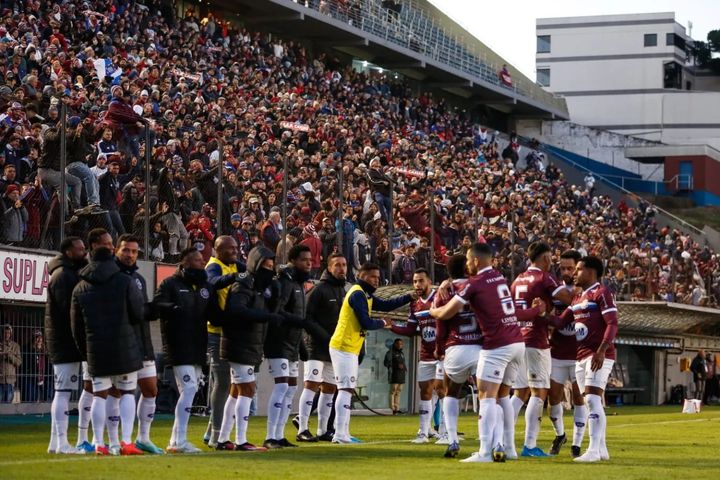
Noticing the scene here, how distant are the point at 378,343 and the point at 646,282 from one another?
408 inches

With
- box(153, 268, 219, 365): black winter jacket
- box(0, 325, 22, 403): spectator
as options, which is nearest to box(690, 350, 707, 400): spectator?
box(0, 325, 22, 403): spectator

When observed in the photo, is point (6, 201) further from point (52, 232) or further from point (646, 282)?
point (646, 282)

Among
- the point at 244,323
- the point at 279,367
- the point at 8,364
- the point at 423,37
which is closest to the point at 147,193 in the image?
the point at 8,364

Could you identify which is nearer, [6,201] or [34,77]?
[6,201]

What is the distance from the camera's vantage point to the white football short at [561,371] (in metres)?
15.1

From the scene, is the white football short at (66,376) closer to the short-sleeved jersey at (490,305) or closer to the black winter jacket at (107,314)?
the black winter jacket at (107,314)

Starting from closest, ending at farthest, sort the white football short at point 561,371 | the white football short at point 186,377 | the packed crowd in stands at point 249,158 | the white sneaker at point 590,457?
the white football short at point 186,377
the white sneaker at point 590,457
the white football short at point 561,371
the packed crowd in stands at point 249,158

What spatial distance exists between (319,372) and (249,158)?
8514 mm

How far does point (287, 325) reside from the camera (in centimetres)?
1544

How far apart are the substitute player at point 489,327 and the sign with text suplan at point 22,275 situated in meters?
8.24

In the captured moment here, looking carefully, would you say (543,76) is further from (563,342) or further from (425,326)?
(563,342)

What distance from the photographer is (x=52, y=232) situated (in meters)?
19.8

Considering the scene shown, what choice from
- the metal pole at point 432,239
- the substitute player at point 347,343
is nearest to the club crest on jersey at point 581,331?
the substitute player at point 347,343

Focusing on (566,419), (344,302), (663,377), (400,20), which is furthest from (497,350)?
(400,20)
